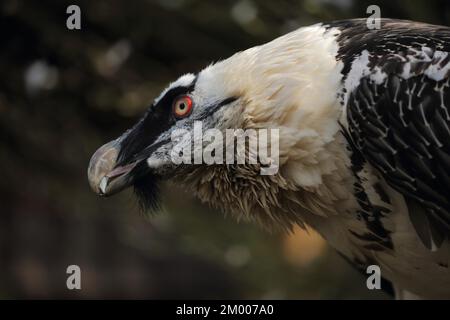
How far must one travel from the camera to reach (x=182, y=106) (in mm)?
3740

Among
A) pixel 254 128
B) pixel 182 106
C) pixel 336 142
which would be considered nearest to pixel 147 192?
pixel 182 106

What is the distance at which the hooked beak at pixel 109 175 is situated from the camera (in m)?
3.62

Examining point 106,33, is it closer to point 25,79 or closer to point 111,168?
point 25,79

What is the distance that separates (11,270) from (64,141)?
10.6 feet

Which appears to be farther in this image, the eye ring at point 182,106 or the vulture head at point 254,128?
the eye ring at point 182,106

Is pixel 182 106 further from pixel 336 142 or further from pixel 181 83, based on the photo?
pixel 336 142

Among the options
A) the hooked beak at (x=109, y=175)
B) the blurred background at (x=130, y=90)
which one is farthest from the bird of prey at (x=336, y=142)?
the blurred background at (x=130, y=90)

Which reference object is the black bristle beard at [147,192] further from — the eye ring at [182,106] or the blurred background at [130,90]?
the blurred background at [130,90]

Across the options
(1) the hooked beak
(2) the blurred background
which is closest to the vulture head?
(1) the hooked beak

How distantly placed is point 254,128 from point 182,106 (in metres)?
0.34

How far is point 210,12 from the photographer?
579cm

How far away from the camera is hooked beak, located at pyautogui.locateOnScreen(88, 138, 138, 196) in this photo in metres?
3.62

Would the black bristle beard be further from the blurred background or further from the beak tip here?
the blurred background
